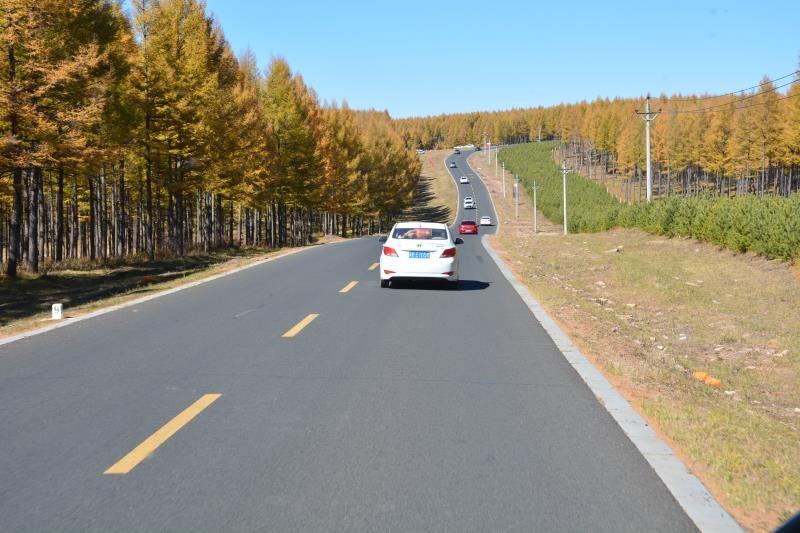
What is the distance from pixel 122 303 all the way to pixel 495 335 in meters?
8.14

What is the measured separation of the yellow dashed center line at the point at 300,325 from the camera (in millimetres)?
9562

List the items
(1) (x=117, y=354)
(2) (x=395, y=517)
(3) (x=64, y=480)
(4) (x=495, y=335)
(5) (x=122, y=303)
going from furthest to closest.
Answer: (5) (x=122, y=303) < (4) (x=495, y=335) < (1) (x=117, y=354) < (3) (x=64, y=480) < (2) (x=395, y=517)

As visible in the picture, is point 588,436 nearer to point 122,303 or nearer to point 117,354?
point 117,354

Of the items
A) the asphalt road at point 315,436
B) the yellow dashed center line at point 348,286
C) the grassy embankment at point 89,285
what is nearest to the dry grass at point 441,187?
the grassy embankment at point 89,285

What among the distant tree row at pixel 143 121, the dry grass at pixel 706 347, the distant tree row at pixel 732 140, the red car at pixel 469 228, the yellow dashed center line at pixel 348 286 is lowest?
the dry grass at pixel 706 347

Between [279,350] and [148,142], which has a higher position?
[148,142]

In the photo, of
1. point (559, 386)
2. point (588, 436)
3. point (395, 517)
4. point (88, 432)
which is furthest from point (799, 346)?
point (88, 432)

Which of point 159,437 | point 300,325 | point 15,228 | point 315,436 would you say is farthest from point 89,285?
point 315,436

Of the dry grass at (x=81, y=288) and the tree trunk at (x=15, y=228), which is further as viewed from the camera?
the tree trunk at (x=15, y=228)

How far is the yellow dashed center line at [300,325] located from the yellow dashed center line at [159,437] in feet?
10.9

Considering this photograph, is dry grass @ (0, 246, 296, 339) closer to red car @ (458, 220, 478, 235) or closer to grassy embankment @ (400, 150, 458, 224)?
red car @ (458, 220, 478, 235)

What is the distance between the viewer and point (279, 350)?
8414 millimetres

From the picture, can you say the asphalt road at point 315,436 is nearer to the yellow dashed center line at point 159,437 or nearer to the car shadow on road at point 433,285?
the yellow dashed center line at point 159,437

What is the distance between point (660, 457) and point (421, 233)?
1143 centimetres
